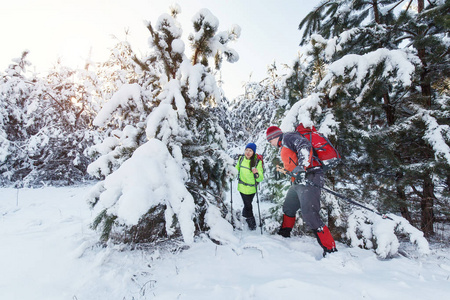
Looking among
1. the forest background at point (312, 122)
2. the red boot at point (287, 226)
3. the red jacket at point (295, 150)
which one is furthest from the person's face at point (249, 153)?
the red boot at point (287, 226)

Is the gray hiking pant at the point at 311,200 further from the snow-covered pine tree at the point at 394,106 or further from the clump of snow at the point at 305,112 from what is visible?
the snow-covered pine tree at the point at 394,106

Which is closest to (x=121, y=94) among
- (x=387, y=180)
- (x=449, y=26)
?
(x=387, y=180)

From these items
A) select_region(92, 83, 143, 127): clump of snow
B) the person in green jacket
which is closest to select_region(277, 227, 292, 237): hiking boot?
the person in green jacket

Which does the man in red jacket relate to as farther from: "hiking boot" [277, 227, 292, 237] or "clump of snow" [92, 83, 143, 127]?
"clump of snow" [92, 83, 143, 127]

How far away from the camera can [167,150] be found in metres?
3.02

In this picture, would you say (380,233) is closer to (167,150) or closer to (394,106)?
(394,106)

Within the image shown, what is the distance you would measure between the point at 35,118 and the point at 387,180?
45.5ft

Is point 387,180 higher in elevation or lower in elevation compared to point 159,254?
higher

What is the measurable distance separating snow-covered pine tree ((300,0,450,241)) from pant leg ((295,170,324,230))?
125cm

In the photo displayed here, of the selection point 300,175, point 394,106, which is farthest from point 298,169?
point 394,106

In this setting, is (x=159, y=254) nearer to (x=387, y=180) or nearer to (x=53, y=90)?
(x=387, y=180)

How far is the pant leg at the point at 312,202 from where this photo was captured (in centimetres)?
340

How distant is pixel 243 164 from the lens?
5203mm

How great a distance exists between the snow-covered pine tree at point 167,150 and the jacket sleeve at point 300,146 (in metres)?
1.21
